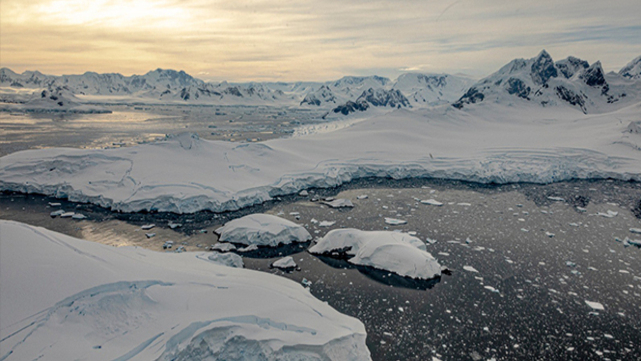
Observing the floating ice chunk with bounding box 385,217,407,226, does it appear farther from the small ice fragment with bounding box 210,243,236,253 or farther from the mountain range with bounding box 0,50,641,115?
the mountain range with bounding box 0,50,641,115

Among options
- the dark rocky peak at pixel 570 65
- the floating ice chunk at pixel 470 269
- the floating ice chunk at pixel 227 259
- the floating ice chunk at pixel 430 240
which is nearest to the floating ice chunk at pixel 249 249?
the floating ice chunk at pixel 227 259

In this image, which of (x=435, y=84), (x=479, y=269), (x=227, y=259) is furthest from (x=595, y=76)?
(x=435, y=84)

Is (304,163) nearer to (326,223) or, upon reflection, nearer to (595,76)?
(326,223)

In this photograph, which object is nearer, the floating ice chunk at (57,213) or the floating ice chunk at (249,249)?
the floating ice chunk at (249,249)

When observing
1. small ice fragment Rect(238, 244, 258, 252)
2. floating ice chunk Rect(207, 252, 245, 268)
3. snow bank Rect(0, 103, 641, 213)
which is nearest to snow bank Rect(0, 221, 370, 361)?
floating ice chunk Rect(207, 252, 245, 268)

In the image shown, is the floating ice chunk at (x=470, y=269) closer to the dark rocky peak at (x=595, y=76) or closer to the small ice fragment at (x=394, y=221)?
the small ice fragment at (x=394, y=221)

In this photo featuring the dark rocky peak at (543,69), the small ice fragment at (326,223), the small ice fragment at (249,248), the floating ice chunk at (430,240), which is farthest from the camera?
the dark rocky peak at (543,69)
